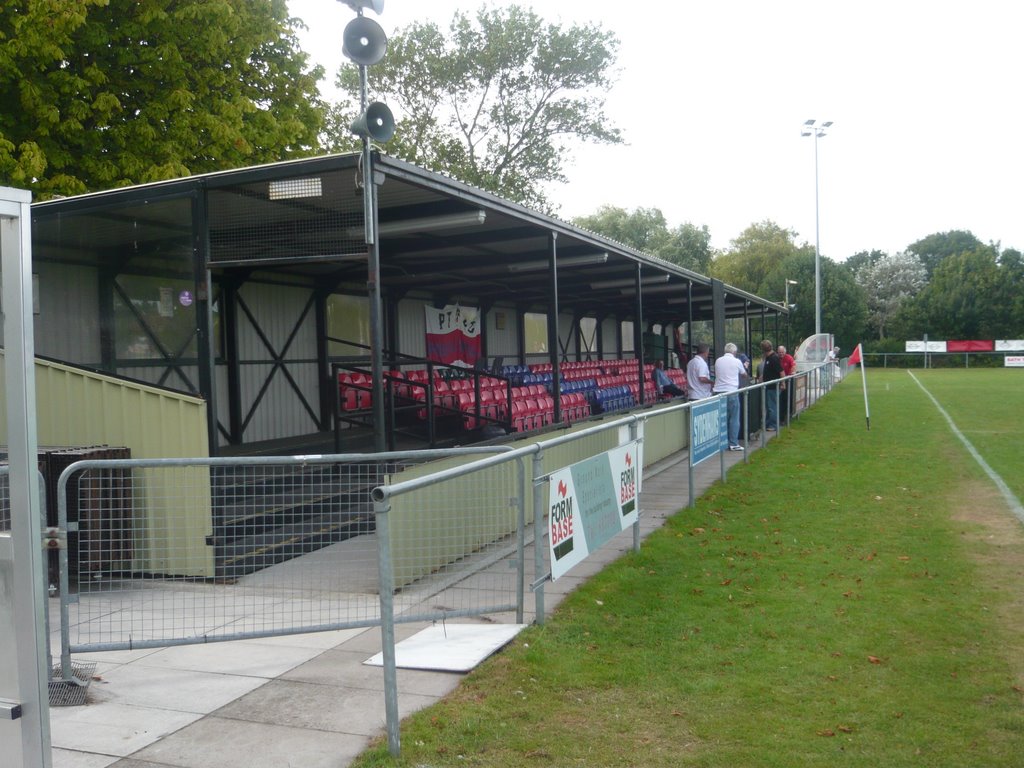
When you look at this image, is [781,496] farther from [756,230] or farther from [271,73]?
[756,230]

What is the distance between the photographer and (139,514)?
7184mm

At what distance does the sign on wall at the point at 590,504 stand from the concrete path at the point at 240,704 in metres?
0.46

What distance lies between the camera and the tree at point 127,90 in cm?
1438

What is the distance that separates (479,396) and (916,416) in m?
14.9

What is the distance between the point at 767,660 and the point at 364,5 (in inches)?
227

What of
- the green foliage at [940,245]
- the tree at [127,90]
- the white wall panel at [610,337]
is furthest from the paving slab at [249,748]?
the green foliage at [940,245]

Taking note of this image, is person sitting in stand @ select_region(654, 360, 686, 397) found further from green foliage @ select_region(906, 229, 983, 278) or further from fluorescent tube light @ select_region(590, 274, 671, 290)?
green foliage @ select_region(906, 229, 983, 278)

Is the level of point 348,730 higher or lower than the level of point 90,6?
lower

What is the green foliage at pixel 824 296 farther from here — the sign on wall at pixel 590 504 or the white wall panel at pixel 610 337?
the sign on wall at pixel 590 504

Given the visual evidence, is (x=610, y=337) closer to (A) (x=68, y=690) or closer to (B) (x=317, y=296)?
(B) (x=317, y=296)

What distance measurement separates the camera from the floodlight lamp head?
743cm

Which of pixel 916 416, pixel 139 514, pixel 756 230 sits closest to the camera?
pixel 139 514

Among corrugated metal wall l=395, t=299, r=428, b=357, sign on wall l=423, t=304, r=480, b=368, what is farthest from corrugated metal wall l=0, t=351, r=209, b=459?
sign on wall l=423, t=304, r=480, b=368

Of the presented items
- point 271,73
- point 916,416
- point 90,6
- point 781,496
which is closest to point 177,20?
point 90,6
